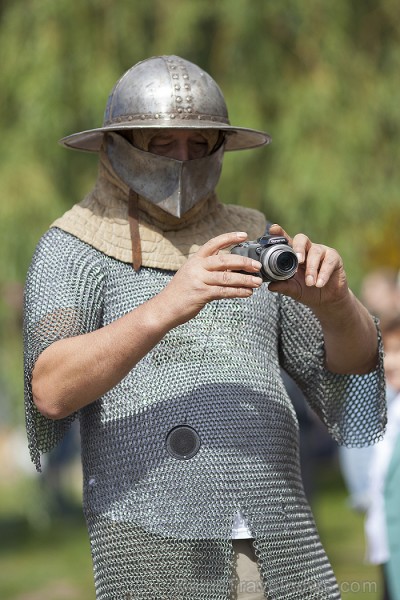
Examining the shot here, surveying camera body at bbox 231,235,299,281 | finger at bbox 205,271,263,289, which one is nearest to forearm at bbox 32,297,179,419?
finger at bbox 205,271,263,289

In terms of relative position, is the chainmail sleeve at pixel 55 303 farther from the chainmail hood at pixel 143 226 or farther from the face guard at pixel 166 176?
the face guard at pixel 166 176

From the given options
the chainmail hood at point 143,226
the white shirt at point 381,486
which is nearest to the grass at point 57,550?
the white shirt at point 381,486

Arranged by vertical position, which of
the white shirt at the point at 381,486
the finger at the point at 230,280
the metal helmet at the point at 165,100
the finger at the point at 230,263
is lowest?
the white shirt at the point at 381,486

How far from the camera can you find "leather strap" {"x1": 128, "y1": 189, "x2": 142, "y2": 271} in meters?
3.54

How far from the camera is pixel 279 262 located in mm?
3148

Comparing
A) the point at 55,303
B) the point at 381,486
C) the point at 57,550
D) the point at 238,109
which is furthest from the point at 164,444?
the point at 57,550

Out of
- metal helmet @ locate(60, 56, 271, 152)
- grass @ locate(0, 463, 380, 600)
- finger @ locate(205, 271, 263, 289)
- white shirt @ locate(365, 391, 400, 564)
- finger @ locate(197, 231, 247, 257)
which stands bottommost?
grass @ locate(0, 463, 380, 600)

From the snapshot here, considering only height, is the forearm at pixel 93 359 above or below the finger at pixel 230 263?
below

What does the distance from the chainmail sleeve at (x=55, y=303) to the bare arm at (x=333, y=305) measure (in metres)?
0.54

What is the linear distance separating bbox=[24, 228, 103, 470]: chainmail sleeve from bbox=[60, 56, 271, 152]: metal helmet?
1.19 feet

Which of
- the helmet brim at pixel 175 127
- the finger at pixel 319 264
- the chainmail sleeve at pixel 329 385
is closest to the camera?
the finger at pixel 319 264

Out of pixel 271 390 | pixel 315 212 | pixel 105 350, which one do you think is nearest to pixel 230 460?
pixel 271 390

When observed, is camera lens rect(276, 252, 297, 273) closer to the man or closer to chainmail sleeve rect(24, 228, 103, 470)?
the man

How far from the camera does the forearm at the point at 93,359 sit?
3.15 m
